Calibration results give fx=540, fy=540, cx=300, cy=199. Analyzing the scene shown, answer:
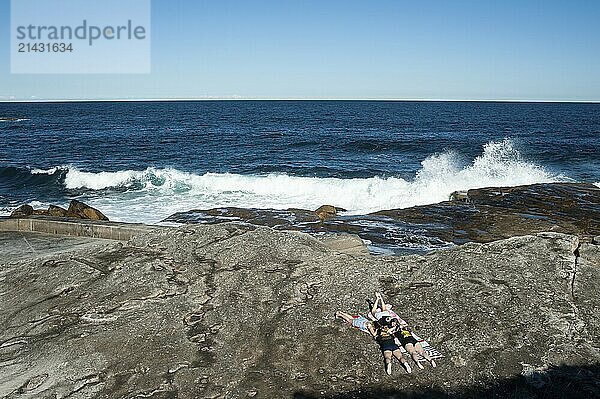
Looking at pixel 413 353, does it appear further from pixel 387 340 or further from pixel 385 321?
pixel 385 321

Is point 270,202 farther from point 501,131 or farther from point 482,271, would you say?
point 501,131

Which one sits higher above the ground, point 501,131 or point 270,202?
point 501,131

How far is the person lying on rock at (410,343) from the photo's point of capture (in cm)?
493

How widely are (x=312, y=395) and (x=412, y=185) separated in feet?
57.6

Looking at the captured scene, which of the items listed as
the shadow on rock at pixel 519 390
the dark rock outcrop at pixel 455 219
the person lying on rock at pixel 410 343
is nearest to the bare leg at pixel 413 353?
the person lying on rock at pixel 410 343

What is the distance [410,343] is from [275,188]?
17.5 metres

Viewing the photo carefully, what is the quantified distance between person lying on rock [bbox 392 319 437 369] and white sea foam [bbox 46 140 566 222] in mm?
12214

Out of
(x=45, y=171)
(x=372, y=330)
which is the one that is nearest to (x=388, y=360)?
(x=372, y=330)

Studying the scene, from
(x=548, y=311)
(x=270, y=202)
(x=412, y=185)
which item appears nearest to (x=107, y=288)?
(x=548, y=311)

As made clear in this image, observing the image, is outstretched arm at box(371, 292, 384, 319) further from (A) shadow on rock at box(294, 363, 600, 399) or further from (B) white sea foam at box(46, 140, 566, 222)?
(B) white sea foam at box(46, 140, 566, 222)

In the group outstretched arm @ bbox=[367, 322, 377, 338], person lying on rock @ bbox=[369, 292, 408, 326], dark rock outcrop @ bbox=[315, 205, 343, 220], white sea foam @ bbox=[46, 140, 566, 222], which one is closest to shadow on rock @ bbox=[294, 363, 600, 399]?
outstretched arm @ bbox=[367, 322, 377, 338]

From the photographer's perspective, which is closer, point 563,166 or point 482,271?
point 482,271

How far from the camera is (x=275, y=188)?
73.3 ft

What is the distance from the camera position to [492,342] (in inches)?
203
